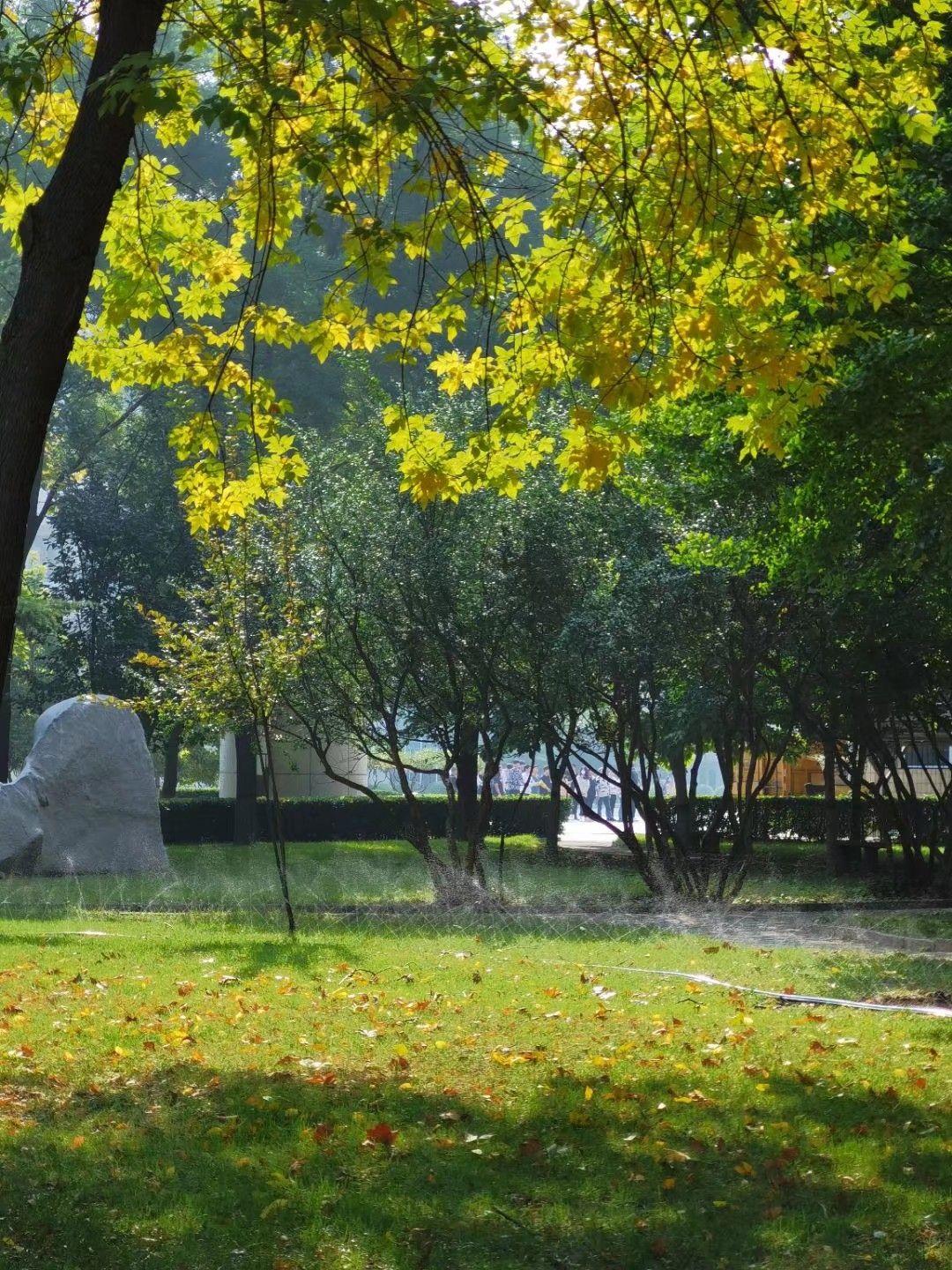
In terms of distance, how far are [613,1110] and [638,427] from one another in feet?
28.7

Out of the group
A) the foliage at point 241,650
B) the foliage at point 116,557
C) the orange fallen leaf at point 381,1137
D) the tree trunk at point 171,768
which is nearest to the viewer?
the orange fallen leaf at point 381,1137

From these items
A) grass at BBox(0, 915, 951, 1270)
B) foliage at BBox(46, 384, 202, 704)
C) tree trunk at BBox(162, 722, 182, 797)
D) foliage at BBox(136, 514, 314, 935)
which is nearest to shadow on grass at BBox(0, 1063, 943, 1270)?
grass at BBox(0, 915, 951, 1270)

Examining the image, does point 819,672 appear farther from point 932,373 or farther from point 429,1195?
point 429,1195

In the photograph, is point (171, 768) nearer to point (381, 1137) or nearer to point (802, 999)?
point (802, 999)

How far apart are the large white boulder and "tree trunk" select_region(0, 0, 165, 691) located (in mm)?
15849

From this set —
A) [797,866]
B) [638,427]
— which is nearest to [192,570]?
[797,866]

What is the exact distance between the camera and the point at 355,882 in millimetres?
21141

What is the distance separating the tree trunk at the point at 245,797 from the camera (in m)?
29.8

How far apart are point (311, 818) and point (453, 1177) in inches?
1024

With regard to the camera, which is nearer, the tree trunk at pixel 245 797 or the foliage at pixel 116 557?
the tree trunk at pixel 245 797

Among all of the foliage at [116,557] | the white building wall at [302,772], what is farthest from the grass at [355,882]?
the white building wall at [302,772]

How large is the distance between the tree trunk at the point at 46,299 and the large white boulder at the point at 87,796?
15.8m

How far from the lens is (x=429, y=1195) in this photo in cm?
494

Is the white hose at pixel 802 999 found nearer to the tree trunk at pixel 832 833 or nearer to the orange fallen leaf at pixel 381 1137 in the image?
the orange fallen leaf at pixel 381 1137
